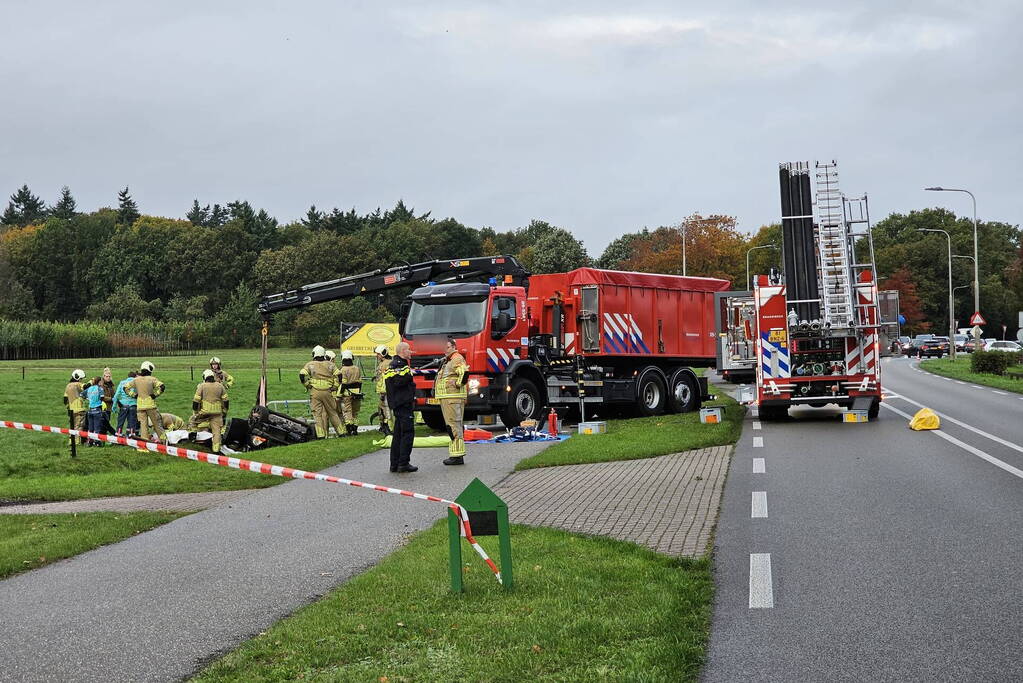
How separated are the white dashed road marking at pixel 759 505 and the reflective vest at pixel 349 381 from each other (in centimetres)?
1074

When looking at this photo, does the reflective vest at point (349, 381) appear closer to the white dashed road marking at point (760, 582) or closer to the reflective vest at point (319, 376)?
the reflective vest at point (319, 376)

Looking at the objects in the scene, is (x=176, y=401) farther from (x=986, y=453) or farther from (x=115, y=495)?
(x=986, y=453)

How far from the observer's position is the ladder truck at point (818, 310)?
1992cm

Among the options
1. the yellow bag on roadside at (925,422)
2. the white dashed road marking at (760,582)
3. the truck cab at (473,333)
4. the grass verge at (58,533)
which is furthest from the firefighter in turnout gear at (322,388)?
the white dashed road marking at (760,582)

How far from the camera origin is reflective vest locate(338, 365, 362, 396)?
67.1 feet

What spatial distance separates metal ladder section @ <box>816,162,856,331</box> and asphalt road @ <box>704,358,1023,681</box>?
495 cm

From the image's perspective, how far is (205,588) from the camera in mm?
7453

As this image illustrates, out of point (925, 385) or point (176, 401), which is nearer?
point (176, 401)

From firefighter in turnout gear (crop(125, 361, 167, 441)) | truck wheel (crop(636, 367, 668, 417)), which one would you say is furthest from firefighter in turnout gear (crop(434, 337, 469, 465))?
truck wheel (crop(636, 367, 668, 417))

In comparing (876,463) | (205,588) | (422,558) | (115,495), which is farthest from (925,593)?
(115,495)

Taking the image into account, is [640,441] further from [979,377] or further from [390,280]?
[979,377]

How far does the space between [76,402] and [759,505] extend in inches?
578

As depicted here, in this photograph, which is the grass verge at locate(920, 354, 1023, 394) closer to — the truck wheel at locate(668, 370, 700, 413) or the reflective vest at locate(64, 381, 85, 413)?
the truck wheel at locate(668, 370, 700, 413)

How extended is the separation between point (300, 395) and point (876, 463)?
85.5ft
